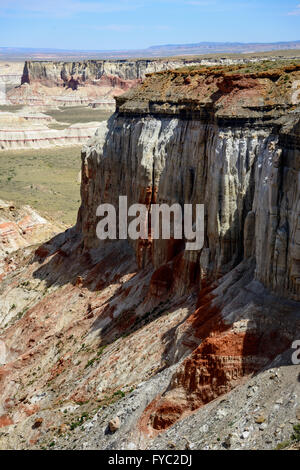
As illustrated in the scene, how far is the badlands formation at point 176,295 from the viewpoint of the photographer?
1995cm

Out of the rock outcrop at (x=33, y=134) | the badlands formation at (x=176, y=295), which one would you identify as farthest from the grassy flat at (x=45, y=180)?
the badlands formation at (x=176, y=295)

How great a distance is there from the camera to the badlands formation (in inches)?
786

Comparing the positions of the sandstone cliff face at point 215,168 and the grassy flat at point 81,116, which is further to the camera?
the grassy flat at point 81,116

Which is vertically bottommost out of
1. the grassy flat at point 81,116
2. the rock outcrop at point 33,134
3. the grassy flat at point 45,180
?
the grassy flat at point 45,180

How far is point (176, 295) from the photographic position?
3108 centimetres

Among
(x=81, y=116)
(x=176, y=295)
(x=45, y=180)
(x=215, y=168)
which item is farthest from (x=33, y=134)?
(x=215, y=168)

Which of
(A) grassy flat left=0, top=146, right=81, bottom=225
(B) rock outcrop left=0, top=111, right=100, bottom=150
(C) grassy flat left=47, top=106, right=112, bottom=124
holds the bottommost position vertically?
(A) grassy flat left=0, top=146, right=81, bottom=225

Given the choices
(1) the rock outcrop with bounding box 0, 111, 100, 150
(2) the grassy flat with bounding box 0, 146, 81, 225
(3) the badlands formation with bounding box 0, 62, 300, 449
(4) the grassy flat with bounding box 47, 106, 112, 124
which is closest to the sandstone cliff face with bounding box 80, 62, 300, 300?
(3) the badlands formation with bounding box 0, 62, 300, 449

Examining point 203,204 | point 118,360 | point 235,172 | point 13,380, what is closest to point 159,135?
point 203,204

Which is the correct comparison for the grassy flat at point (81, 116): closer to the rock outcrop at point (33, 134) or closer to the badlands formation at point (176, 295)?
the rock outcrop at point (33, 134)

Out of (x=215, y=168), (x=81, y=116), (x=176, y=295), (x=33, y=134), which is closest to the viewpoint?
(x=215, y=168)

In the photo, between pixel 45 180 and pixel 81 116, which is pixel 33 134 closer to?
pixel 45 180

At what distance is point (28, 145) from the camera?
13925cm

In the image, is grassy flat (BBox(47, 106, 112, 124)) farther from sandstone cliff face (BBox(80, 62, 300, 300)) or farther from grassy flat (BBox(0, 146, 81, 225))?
sandstone cliff face (BBox(80, 62, 300, 300))
